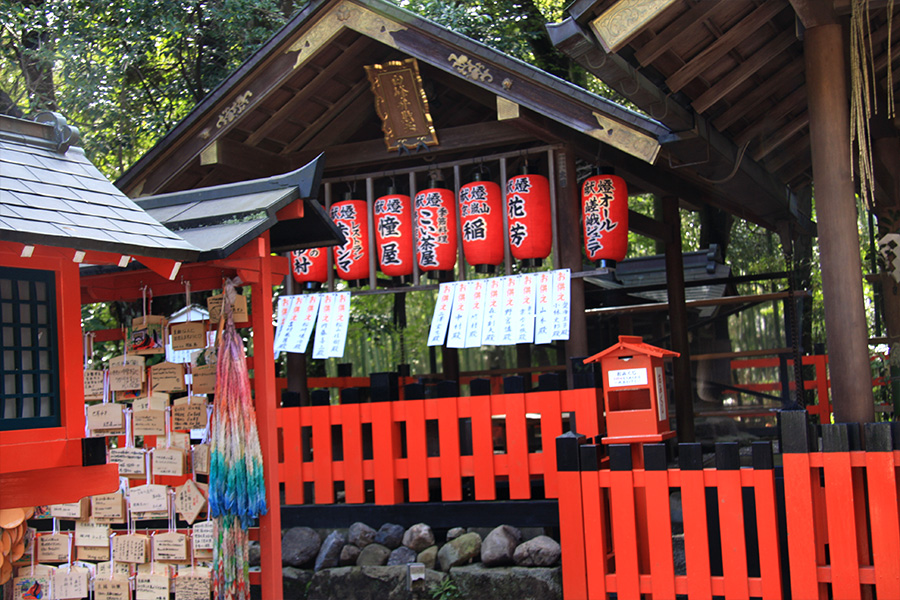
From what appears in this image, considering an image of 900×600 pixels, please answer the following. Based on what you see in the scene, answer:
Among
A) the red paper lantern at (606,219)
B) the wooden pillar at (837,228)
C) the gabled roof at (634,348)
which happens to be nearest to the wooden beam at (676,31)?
the wooden pillar at (837,228)

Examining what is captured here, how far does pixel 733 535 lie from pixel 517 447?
242 cm

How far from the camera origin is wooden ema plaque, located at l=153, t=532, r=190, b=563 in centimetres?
634

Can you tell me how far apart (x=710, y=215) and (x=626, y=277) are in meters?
2.03

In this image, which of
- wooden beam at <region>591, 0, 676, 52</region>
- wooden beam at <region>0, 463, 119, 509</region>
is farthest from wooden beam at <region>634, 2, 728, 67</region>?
wooden beam at <region>0, 463, 119, 509</region>

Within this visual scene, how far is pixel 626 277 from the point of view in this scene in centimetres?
1680

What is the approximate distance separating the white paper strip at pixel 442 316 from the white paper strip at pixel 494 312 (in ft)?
1.34

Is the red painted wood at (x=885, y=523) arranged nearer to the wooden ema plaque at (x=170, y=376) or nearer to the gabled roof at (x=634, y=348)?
the gabled roof at (x=634, y=348)

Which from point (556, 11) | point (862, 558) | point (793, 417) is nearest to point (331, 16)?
point (793, 417)

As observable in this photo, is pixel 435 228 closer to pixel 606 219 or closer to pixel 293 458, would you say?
pixel 606 219

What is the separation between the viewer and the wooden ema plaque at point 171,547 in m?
6.34

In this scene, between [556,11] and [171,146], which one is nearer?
[171,146]

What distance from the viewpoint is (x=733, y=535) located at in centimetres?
581

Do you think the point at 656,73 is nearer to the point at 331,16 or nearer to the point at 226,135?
the point at 331,16

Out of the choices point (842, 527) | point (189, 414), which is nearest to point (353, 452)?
point (189, 414)
